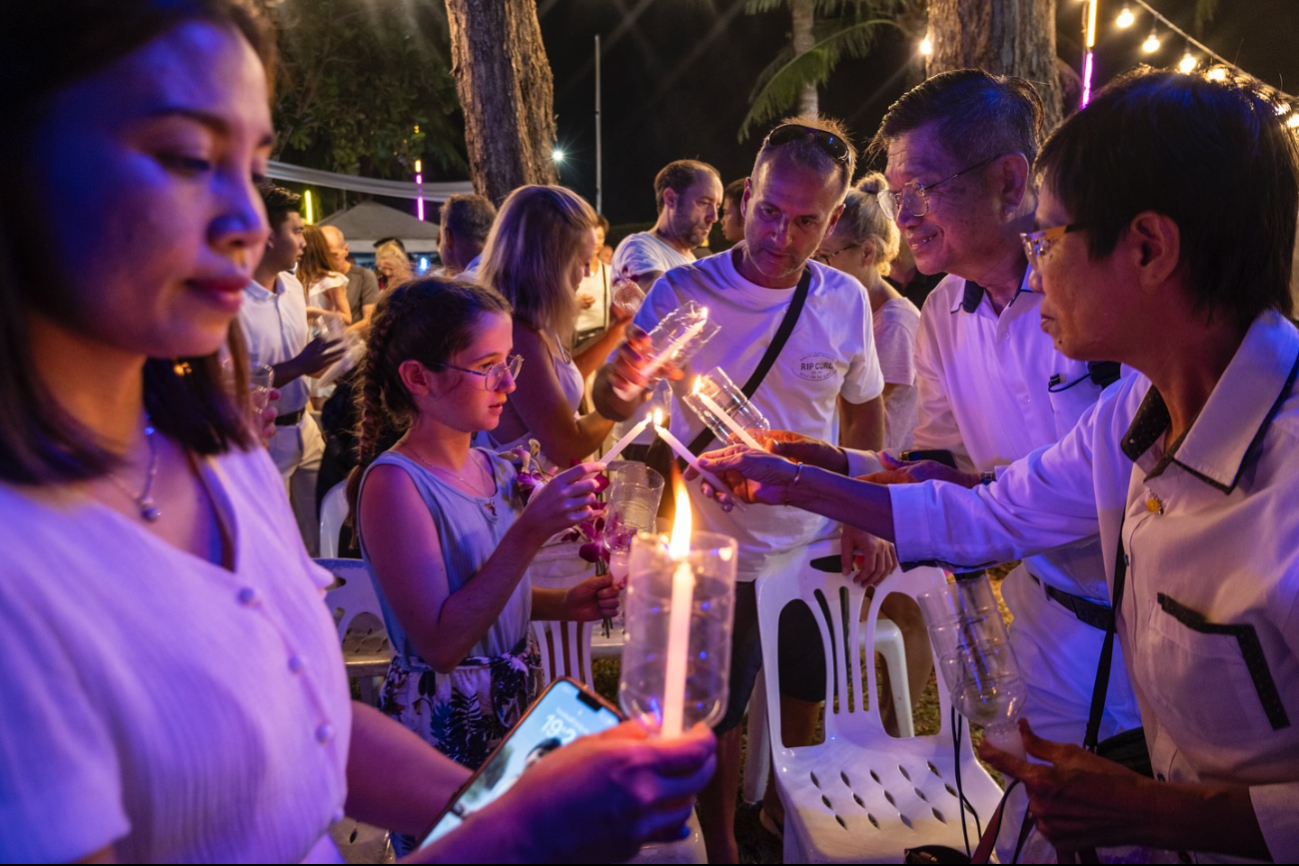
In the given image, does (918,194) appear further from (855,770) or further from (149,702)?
(149,702)

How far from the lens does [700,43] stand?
32719 millimetres

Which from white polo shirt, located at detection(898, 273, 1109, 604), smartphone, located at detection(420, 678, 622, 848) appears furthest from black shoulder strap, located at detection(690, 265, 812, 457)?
smartphone, located at detection(420, 678, 622, 848)

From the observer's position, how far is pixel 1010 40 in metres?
5.63

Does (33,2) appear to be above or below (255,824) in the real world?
above

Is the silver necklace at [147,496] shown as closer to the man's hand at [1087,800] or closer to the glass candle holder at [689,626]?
the glass candle holder at [689,626]

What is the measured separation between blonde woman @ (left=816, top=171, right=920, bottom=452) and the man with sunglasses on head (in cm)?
116

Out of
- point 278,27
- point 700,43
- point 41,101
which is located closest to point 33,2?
point 41,101

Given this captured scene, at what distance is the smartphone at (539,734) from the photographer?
4.48 ft

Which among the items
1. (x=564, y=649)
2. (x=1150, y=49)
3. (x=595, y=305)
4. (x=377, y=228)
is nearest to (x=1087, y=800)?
(x=564, y=649)

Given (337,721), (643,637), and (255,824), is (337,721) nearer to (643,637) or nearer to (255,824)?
(255,824)

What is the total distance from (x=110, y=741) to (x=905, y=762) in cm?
280

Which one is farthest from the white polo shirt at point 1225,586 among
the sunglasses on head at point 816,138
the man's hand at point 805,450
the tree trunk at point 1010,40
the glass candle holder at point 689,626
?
the tree trunk at point 1010,40

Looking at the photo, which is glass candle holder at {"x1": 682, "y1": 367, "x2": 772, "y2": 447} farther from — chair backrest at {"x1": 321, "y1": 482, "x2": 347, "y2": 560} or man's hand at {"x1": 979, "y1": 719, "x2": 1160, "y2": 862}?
chair backrest at {"x1": 321, "y1": 482, "x2": 347, "y2": 560}

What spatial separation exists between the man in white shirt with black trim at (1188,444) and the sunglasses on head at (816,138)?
63.8 inches
